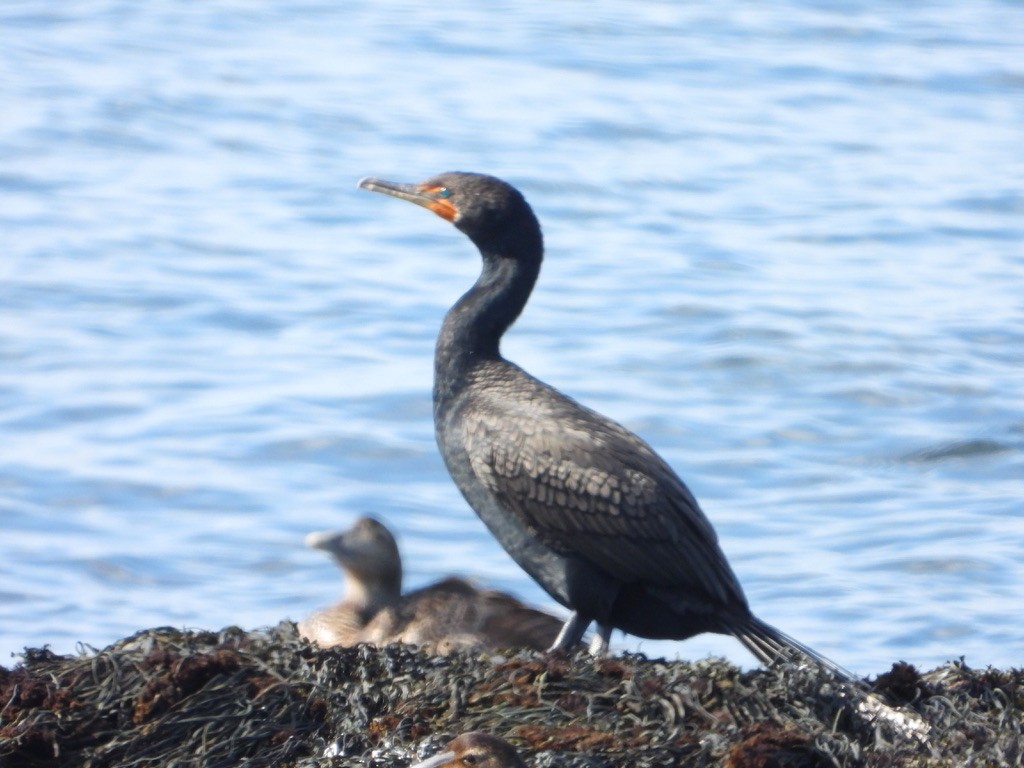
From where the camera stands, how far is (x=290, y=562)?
9625 mm

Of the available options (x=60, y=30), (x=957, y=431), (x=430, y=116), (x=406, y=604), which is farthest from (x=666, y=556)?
(x=60, y=30)

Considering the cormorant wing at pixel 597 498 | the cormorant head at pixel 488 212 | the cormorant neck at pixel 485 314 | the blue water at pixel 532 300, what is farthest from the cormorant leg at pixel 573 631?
the blue water at pixel 532 300

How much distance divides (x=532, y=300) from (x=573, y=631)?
7.82m

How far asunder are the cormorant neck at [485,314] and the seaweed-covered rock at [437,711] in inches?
55.6

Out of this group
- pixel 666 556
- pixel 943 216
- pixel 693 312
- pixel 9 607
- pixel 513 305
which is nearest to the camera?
pixel 666 556

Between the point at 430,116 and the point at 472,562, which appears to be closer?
the point at 472,562

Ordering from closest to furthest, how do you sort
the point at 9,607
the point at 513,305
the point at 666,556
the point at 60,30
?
the point at 666,556, the point at 513,305, the point at 9,607, the point at 60,30

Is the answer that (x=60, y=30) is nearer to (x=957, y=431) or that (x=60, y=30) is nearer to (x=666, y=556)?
(x=957, y=431)

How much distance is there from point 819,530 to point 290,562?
2792 millimetres

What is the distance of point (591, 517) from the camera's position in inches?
256

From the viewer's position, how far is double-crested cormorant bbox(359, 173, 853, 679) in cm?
649

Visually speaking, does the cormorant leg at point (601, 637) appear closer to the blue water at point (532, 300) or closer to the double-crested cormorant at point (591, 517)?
the double-crested cormorant at point (591, 517)

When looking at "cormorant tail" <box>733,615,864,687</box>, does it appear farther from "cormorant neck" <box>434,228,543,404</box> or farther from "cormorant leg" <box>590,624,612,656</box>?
"cormorant neck" <box>434,228,543,404</box>

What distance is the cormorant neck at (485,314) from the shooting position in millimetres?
7027
